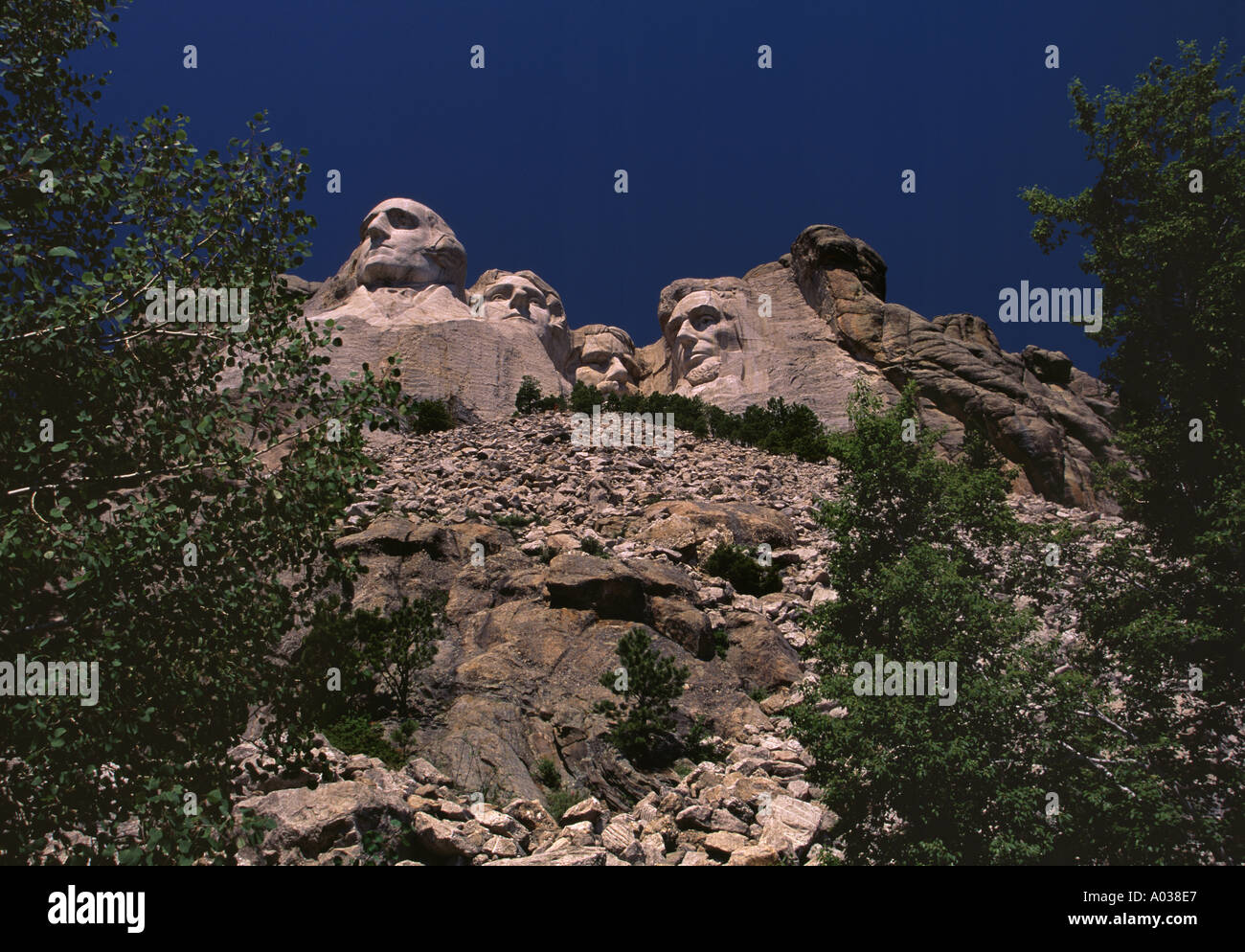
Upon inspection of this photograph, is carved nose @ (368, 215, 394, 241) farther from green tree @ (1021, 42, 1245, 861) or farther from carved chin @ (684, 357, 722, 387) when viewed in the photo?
green tree @ (1021, 42, 1245, 861)

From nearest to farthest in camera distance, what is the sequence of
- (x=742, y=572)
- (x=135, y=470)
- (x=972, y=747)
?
(x=135, y=470) < (x=972, y=747) < (x=742, y=572)

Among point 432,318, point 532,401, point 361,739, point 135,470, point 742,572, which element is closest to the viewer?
point 135,470

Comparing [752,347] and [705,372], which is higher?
[752,347]

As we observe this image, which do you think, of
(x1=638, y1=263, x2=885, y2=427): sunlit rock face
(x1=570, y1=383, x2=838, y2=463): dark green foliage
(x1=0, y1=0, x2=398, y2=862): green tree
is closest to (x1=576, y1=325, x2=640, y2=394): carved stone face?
(x1=638, y1=263, x2=885, y2=427): sunlit rock face

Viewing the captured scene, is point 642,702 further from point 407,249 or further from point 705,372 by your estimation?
point 705,372

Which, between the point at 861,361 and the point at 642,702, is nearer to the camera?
the point at 642,702

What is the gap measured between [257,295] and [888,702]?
24.9 ft

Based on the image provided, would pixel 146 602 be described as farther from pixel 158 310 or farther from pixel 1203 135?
pixel 1203 135

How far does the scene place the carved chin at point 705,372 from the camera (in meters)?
59.7

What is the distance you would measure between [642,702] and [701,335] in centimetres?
5028

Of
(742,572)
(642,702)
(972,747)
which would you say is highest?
(742,572)

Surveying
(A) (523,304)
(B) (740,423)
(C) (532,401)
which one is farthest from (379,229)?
(B) (740,423)

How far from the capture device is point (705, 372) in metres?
60.1
